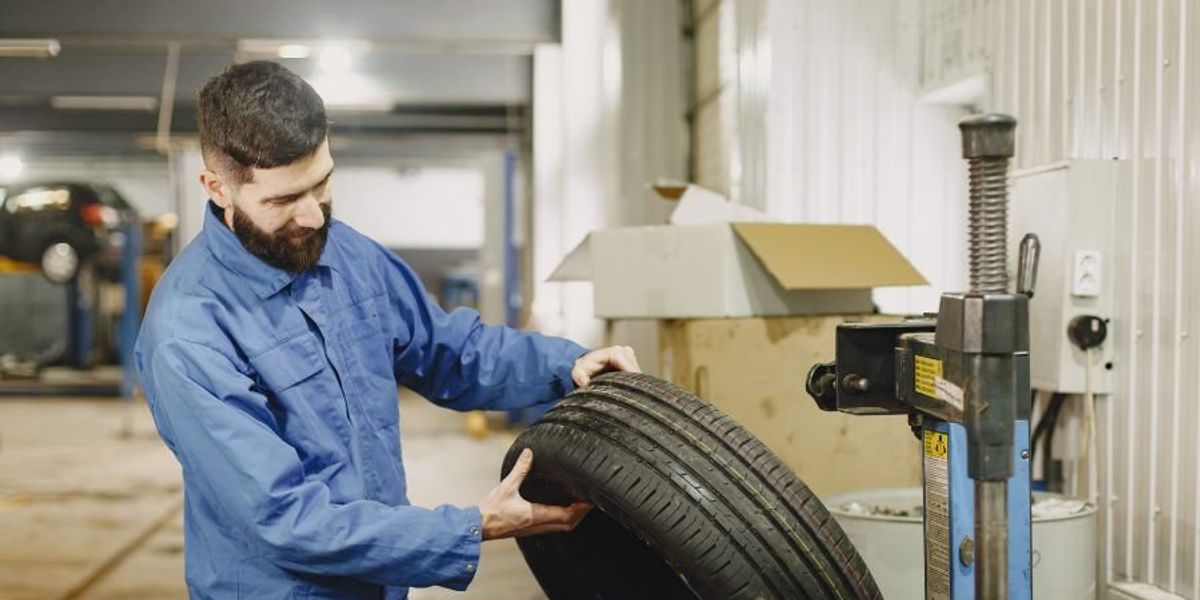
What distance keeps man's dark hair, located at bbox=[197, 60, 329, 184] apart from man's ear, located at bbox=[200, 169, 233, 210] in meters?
0.02

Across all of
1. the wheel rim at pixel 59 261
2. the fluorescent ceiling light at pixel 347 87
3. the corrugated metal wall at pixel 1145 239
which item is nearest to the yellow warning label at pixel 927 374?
the corrugated metal wall at pixel 1145 239

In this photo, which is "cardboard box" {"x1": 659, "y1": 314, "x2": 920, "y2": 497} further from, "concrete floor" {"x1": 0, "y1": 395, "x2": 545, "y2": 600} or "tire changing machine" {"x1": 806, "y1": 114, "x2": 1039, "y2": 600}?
"concrete floor" {"x1": 0, "y1": 395, "x2": 545, "y2": 600}

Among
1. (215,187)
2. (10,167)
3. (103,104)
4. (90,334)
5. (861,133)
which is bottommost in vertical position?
(90,334)

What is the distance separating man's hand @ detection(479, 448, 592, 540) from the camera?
1481 millimetres

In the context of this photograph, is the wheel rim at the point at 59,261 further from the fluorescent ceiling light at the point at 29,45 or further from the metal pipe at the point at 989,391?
the metal pipe at the point at 989,391

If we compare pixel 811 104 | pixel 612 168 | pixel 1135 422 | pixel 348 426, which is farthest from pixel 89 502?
pixel 1135 422

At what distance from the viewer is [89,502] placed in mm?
5414

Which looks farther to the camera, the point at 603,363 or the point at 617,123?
the point at 617,123

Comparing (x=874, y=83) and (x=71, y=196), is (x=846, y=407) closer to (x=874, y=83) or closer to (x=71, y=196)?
(x=874, y=83)

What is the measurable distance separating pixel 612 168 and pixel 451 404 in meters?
2.57

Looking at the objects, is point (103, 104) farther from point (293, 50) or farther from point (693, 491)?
point (693, 491)

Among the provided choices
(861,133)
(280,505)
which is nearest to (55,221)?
(861,133)

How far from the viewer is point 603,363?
1.82 meters

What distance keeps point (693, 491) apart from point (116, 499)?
15.7 ft
